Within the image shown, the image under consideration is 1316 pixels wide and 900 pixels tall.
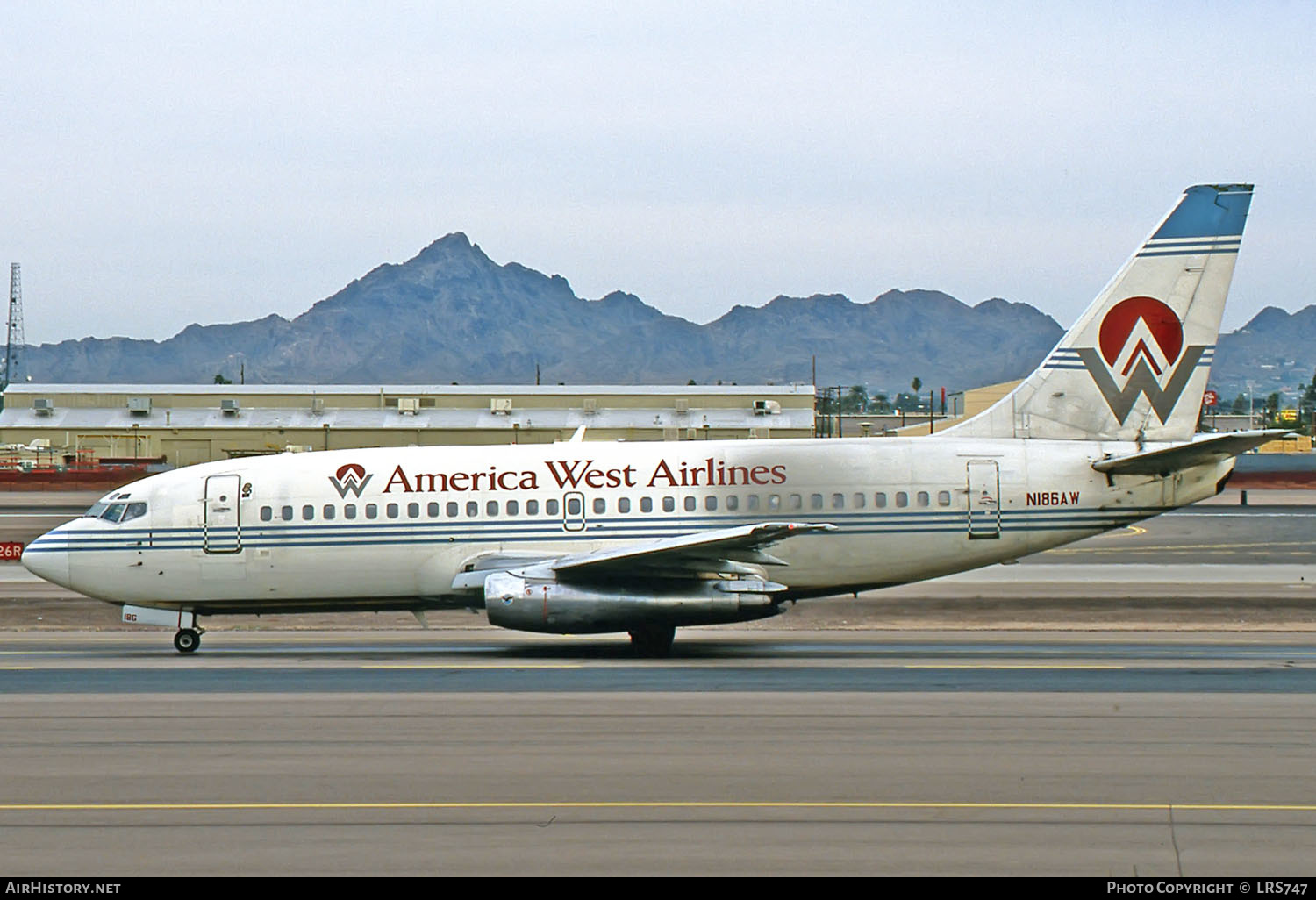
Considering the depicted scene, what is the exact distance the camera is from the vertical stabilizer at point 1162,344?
2545 centimetres

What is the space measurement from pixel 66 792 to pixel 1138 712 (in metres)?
11.9

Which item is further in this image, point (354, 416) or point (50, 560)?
point (354, 416)

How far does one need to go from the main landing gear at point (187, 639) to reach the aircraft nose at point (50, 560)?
2236 mm

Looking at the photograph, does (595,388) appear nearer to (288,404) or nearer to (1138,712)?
(288,404)

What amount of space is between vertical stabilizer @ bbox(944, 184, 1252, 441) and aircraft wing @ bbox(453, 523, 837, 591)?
5187 mm

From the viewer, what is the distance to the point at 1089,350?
25.7 m

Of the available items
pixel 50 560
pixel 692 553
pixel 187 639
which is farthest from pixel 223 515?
pixel 692 553

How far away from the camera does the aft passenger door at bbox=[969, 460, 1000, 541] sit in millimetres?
24359

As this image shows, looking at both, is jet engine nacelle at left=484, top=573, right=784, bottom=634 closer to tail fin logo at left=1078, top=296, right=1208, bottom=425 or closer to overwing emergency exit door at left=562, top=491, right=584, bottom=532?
overwing emergency exit door at left=562, top=491, right=584, bottom=532

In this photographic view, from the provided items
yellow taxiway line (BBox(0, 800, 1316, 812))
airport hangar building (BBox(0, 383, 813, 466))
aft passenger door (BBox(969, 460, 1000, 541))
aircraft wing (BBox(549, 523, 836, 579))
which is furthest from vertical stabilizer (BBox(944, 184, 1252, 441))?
airport hangar building (BBox(0, 383, 813, 466))

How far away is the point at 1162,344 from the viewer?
25.5 metres

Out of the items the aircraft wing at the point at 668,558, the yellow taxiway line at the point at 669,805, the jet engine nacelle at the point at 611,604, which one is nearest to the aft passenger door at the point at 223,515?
the aircraft wing at the point at 668,558

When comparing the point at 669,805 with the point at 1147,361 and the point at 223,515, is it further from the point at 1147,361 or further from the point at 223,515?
the point at 1147,361

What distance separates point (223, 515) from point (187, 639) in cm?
221
